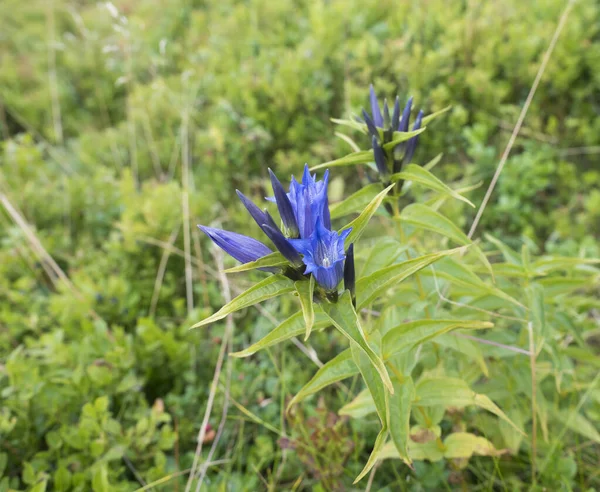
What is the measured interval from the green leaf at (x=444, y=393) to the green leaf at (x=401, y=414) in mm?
112

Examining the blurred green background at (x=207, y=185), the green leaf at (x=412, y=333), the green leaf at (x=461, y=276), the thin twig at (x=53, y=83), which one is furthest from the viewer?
the thin twig at (x=53, y=83)

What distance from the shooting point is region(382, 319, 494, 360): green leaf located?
121cm

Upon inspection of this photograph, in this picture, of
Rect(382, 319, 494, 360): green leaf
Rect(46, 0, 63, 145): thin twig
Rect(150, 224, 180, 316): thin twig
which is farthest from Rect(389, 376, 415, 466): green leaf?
Rect(46, 0, 63, 145): thin twig

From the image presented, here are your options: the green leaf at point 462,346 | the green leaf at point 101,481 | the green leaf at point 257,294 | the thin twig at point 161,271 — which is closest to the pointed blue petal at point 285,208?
the green leaf at point 257,294

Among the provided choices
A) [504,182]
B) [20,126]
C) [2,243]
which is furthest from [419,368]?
[20,126]

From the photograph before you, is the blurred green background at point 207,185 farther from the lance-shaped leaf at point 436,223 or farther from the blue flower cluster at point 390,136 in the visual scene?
the blue flower cluster at point 390,136

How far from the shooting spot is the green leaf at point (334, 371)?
1217 millimetres

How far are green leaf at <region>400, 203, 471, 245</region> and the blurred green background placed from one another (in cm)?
72

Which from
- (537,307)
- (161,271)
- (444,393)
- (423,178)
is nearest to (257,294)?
(423,178)

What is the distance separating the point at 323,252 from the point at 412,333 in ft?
1.19

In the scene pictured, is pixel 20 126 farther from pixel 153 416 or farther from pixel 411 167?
pixel 411 167

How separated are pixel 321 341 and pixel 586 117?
82.3 inches

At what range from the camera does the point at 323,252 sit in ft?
3.48

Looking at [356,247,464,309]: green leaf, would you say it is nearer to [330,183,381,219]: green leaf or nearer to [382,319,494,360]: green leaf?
[382,319,494,360]: green leaf
